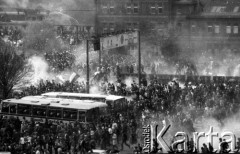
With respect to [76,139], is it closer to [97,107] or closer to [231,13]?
[97,107]

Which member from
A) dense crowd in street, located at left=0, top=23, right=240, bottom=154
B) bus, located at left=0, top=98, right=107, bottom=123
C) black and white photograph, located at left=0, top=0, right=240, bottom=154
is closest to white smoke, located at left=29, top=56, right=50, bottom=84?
black and white photograph, located at left=0, top=0, right=240, bottom=154

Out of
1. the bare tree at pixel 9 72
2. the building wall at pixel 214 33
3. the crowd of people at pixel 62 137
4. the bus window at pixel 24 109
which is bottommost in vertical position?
the crowd of people at pixel 62 137

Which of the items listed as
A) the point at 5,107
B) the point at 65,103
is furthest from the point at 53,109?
the point at 5,107

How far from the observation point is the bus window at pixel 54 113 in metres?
35.9

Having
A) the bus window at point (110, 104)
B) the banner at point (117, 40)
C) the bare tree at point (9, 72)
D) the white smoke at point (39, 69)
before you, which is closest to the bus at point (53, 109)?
the bus window at point (110, 104)

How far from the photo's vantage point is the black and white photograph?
30844 millimetres

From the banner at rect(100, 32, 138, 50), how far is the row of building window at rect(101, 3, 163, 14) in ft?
73.4

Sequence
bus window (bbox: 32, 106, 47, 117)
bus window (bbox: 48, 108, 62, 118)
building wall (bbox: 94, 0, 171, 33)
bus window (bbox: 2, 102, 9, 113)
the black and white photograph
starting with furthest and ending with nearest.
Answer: building wall (bbox: 94, 0, 171, 33) < bus window (bbox: 2, 102, 9, 113) < bus window (bbox: 32, 106, 47, 117) < bus window (bbox: 48, 108, 62, 118) < the black and white photograph

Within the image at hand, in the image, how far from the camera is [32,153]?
29016 mm

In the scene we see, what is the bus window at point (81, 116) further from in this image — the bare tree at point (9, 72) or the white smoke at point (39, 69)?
the white smoke at point (39, 69)

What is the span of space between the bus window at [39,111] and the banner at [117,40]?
384 inches

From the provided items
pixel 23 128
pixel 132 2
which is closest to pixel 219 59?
pixel 132 2

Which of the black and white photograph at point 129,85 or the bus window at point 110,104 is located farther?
the bus window at point 110,104

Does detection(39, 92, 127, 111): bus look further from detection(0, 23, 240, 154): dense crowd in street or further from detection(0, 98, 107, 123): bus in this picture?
detection(0, 98, 107, 123): bus
